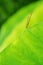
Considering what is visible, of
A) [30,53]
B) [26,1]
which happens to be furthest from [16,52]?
[26,1]

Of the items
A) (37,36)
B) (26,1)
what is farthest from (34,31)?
(26,1)

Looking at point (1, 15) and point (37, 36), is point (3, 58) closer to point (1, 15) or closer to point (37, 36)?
point (37, 36)

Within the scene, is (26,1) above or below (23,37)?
above

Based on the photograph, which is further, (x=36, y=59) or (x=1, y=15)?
(x=1, y=15)

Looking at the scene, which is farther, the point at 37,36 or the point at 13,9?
the point at 13,9

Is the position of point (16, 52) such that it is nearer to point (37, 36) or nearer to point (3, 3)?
point (37, 36)

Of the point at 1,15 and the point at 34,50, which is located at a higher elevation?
the point at 1,15

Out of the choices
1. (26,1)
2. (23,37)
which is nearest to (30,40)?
(23,37)

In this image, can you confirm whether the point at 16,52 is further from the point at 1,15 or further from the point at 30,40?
the point at 1,15
